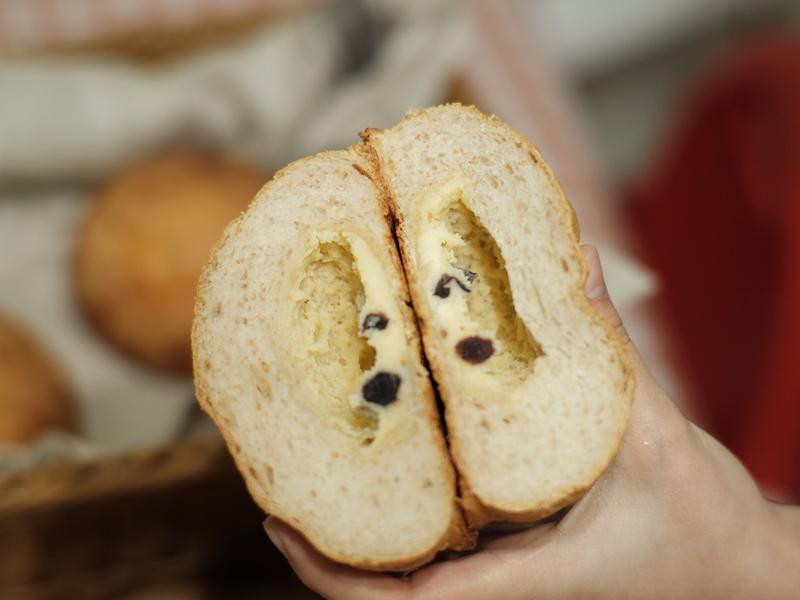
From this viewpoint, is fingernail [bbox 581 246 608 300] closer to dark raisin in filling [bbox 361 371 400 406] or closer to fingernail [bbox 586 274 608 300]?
fingernail [bbox 586 274 608 300]

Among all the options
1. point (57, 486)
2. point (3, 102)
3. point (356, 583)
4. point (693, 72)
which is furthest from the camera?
point (693, 72)

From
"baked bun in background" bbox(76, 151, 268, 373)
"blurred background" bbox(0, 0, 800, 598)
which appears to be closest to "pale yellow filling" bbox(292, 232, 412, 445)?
"blurred background" bbox(0, 0, 800, 598)

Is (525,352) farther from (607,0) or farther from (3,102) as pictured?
(607,0)

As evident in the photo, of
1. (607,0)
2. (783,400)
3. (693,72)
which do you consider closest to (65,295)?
(783,400)

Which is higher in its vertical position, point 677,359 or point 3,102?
point 3,102

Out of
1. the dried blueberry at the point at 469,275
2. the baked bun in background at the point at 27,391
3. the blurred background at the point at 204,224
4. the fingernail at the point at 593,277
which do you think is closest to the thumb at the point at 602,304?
the fingernail at the point at 593,277

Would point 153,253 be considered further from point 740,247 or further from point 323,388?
point 740,247

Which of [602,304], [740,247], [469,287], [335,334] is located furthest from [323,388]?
[740,247]
